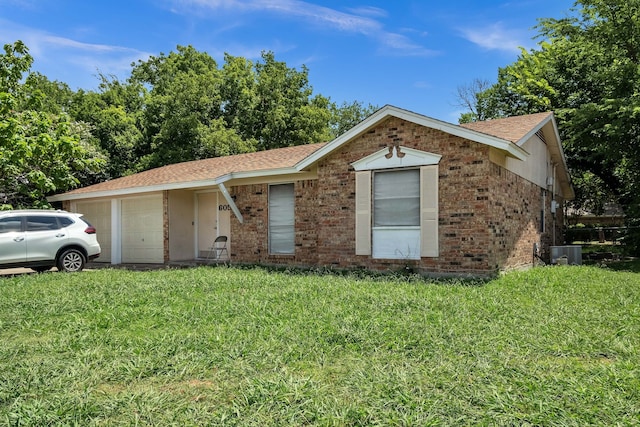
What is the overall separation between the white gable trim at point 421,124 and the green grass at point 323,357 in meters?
2.95

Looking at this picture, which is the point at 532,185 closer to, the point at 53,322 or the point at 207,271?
the point at 207,271

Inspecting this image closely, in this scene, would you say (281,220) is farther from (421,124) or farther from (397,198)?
(421,124)

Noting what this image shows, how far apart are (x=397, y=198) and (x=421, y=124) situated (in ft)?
5.55

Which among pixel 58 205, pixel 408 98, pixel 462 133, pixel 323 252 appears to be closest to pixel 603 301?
pixel 462 133

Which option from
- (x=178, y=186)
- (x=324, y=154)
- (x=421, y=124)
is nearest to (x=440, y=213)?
(x=421, y=124)

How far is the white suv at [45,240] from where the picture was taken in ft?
36.4

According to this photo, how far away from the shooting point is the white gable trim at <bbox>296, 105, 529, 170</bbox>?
29.5 feet

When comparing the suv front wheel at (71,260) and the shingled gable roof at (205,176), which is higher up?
the shingled gable roof at (205,176)

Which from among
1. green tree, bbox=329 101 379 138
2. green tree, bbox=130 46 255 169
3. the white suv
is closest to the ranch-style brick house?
the white suv

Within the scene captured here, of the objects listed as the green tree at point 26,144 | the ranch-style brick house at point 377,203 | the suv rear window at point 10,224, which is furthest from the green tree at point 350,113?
the suv rear window at point 10,224

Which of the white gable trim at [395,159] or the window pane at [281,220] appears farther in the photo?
the window pane at [281,220]

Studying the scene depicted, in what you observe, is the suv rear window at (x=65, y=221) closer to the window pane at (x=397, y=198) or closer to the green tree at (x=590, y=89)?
the window pane at (x=397, y=198)

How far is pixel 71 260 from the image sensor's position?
39.2ft

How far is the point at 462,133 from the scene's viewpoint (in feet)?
30.5
